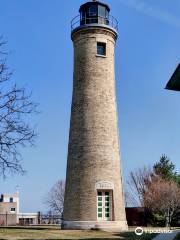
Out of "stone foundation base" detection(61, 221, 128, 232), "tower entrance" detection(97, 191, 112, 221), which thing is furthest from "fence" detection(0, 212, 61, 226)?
"tower entrance" detection(97, 191, 112, 221)

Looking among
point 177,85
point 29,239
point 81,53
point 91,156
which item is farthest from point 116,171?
point 177,85

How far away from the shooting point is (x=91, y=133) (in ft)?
95.3

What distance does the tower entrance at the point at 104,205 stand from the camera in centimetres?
2880

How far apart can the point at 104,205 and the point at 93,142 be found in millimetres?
4129

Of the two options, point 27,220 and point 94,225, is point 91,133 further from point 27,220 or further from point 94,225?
point 27,220

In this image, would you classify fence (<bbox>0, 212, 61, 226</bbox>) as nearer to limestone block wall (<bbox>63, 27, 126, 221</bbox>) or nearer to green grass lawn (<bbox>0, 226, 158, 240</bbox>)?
limestone block wall (<bbox>63, 27, 126, 221</bbox>)

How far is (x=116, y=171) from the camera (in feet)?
96.6

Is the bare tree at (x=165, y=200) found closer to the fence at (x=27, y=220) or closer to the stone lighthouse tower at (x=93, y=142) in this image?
the fence at (x=27, y=220)

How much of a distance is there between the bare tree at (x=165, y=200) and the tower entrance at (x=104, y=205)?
36.9ft

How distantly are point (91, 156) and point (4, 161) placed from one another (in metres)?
10.8

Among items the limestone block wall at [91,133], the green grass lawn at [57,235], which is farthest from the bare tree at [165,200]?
the green grass lawn at [57,235]

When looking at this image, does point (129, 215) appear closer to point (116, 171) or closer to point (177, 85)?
point (116, 171)

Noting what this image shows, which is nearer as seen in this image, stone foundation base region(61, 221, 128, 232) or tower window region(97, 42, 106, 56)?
stone foundation base region(61, 221, 128, 232)

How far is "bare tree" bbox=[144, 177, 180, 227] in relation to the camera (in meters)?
40.3
